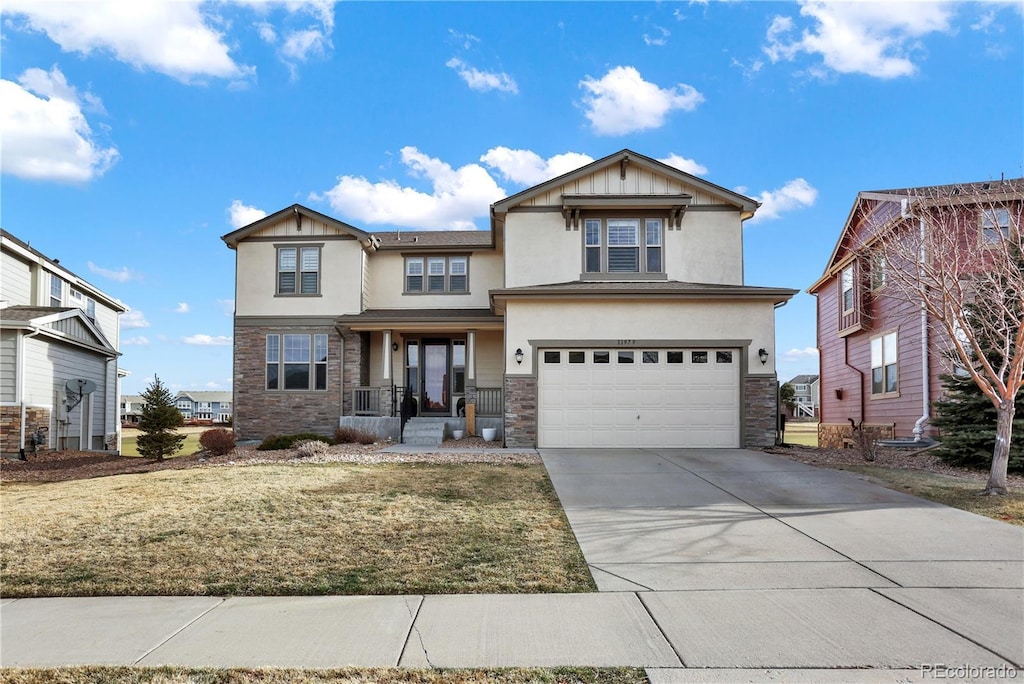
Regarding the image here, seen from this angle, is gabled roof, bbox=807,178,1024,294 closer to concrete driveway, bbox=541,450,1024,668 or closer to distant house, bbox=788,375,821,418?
concrete driveway, bbox=541,450,1024,668

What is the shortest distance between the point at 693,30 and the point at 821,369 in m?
17.1

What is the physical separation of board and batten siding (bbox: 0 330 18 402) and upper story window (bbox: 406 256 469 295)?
10.4 metres

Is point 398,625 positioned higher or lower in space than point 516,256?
lower

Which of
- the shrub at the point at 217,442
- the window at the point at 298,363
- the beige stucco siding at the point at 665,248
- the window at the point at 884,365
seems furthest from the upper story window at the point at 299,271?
the window at the point at 884,365

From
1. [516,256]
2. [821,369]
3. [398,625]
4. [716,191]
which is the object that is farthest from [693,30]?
[821,369]

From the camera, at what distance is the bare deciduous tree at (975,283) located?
1019 cm

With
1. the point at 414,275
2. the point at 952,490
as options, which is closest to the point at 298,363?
the point at 414,275

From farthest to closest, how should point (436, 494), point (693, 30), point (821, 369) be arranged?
point (821, 369), point (693, 30), point (436, 494)

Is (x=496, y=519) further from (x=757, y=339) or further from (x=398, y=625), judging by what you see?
(x=757, y=339)

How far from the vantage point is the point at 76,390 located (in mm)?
21000

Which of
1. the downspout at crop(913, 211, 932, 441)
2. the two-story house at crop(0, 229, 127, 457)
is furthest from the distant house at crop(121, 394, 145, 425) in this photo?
the downspout at crop(913, 211, 932, 441)

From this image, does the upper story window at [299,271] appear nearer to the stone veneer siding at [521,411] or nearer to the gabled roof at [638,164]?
the gabled roof at [638,164]

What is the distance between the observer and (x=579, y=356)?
16.5 metres

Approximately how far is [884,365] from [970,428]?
7.57m
